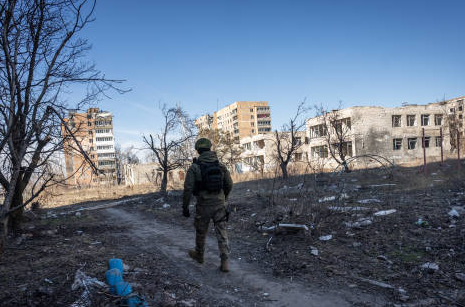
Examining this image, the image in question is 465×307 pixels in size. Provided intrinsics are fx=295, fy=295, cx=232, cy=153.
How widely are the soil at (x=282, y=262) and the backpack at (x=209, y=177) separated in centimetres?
119

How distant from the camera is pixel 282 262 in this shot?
4.50m

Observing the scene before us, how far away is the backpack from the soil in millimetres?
1195

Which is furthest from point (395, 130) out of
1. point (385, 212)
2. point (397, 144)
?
point (385, 212)

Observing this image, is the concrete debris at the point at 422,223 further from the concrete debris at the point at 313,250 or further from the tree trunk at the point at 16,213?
the tree trunk at the point at 16,213

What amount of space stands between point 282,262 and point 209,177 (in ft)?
5.68

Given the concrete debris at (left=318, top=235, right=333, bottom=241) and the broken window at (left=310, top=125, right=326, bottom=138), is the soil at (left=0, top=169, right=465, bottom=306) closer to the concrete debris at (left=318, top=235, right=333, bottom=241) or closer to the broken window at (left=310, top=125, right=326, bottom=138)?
the concrete debris at (left=318, top=235, right=333, bottom=241)

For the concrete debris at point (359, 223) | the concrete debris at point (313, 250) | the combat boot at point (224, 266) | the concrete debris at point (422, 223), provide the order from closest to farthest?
the combat boot at point (224, 266) → the concrete debris at point (313, 250) → the concrete debris at point (422, 223) → the concrete debris at point (359, 223)

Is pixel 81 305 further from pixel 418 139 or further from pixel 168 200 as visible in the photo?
pixel 418 139

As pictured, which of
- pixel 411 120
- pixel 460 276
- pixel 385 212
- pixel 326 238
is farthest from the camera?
pixel 411 120

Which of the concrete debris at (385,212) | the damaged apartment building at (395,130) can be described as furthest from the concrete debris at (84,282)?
the damaged apartment building at (395,130)

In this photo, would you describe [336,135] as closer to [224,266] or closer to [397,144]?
[397,144]

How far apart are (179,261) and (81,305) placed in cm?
206

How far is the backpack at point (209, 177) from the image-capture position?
14.0 ft

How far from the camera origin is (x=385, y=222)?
19.0 feet
